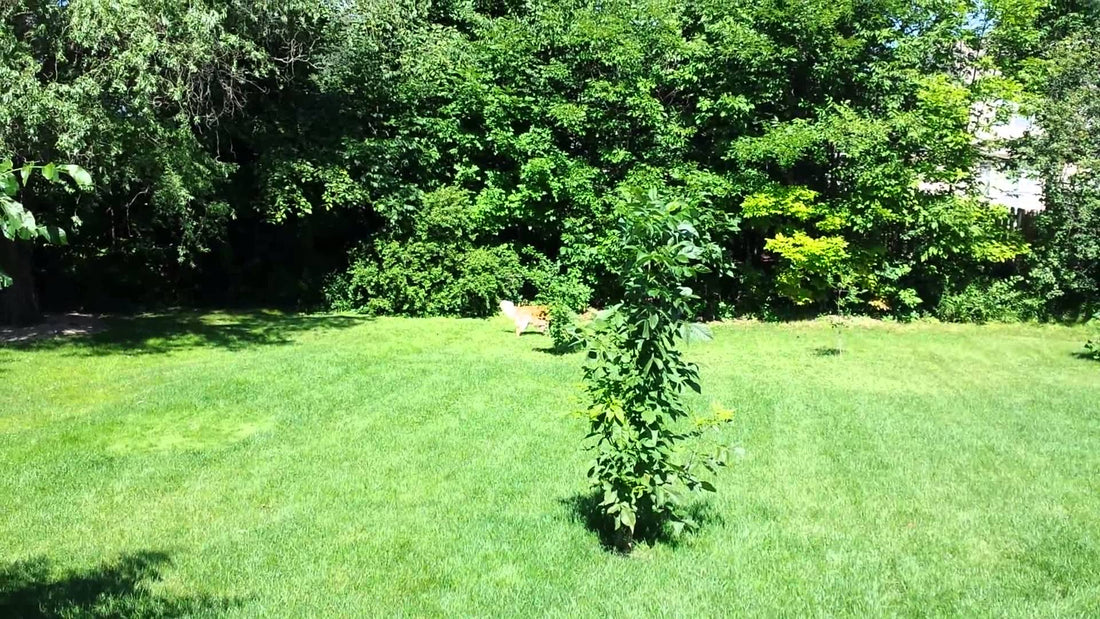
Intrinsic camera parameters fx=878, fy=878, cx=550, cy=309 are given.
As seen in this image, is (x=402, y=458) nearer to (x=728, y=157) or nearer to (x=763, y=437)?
(x=763, y=437)

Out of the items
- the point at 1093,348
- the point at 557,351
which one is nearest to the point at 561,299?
the point at 557,351

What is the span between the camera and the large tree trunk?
12508 mm

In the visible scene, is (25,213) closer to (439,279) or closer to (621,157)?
(439,279)

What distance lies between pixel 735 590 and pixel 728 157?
11.1 meters

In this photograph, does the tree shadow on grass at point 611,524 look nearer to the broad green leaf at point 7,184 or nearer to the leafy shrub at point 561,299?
the broad green leaf at point 7,184

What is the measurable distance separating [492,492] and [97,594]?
2376 mm

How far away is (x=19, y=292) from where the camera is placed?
1271 cm

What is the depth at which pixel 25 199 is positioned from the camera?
11.9 meters

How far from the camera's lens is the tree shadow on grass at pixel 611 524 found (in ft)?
15.9

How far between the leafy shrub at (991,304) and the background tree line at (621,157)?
1.3 inches

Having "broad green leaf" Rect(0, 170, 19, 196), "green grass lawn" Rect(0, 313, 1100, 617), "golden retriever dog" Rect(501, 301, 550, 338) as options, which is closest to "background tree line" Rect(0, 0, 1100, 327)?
"golden retriever dog" Rect(501, 301, 550, 338)

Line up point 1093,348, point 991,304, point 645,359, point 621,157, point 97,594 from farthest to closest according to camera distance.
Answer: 1. point 621,157
2. point 991,304
3. point 1093,348
4. point 645,359
5. point 97,594

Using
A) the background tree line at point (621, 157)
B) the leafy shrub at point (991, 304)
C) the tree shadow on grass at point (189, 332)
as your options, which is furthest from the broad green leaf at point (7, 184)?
the leafy shrub at point (991, 304)

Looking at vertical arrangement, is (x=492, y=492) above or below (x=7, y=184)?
below
